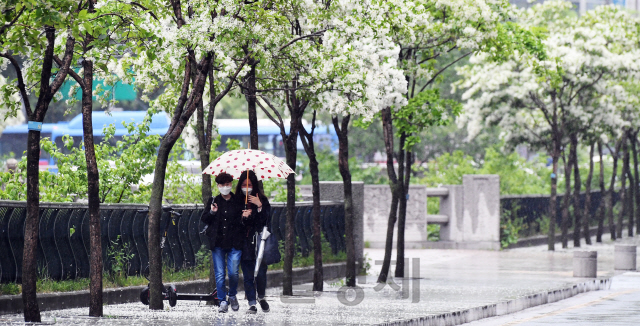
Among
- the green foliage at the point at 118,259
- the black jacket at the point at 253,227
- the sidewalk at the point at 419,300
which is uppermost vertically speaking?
the black jacket at the point at 253,227

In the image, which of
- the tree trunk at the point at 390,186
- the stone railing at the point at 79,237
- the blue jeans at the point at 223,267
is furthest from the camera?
the tree trunk at the point at 390,186

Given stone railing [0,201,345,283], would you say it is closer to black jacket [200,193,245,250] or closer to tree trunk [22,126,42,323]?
tree trunk [22,126,42,323]

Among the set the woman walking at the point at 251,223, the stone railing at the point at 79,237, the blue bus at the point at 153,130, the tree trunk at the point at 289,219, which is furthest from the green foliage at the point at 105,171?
the blue bus at the point at 153,130

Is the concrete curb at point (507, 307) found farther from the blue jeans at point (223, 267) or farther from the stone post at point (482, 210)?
the stone post at point (482, 210)

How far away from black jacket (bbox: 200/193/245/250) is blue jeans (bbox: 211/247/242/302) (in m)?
0.12

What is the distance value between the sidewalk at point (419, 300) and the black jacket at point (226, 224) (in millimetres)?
857

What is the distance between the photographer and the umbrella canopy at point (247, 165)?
12.1m

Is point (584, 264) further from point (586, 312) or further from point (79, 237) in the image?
point (79, 237)

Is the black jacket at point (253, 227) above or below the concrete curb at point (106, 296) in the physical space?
above

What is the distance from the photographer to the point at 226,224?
12062 mm

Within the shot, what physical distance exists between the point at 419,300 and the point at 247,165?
391cm

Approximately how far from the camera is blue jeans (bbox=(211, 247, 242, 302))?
12180mm

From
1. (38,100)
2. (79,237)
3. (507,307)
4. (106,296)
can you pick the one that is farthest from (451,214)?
(38,100)

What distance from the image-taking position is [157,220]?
11867 millimetres
